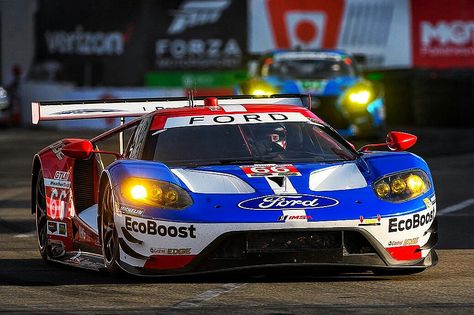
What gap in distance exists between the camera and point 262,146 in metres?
9.34

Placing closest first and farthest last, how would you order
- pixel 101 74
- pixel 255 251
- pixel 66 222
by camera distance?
pixel 255 251
pixel 66 222
pixel 101 74

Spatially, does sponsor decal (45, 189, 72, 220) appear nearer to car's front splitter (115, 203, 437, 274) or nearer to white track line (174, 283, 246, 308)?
car's front splitter (115, 203, 437, 274)

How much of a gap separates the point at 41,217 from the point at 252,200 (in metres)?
2.67

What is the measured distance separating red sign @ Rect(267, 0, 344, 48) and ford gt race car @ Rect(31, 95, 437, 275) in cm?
2349

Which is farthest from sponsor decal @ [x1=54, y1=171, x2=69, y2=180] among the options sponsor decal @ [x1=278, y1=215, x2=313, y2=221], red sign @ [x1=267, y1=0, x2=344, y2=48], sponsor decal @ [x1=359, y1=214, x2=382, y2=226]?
red sign @ [x1=267, y1=0, x2=344, y2=48]

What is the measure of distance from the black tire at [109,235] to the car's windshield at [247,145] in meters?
0.42

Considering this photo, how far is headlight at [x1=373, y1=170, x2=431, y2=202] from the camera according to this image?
28.3ft

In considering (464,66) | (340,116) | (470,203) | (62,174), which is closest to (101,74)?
(464,66)

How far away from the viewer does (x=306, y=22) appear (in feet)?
109

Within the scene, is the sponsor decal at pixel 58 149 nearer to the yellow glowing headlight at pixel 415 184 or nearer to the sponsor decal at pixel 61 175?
the sponsor decal at pixel 61 175

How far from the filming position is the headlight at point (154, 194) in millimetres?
8414

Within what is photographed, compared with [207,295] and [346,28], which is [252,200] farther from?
[346,28]

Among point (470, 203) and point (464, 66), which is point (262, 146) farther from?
point (464, 66)

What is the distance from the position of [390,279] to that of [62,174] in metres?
2.54
